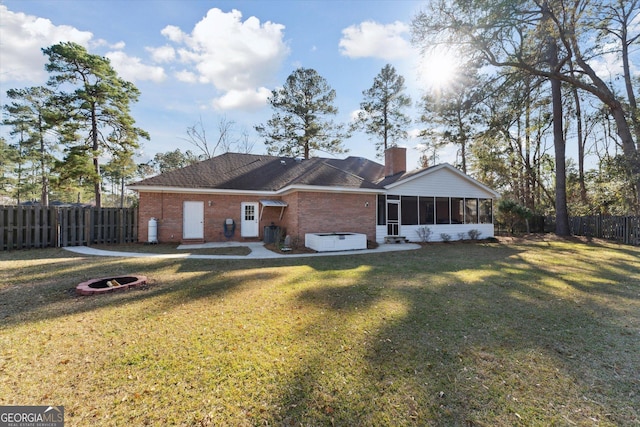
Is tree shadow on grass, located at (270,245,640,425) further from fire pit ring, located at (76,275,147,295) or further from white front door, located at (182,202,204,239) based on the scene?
white front door, located at (182,202,204,239)

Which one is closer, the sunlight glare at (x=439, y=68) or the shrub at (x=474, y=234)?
the sunlight glare at (x=439, y=68)

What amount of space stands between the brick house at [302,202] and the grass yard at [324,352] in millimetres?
6759

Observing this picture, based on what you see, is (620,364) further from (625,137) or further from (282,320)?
(625,137)

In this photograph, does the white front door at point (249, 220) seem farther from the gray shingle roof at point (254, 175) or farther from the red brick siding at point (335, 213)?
the red brick siding at point (335, 213)

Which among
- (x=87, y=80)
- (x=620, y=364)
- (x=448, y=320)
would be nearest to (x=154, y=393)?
(x=448, y=320)

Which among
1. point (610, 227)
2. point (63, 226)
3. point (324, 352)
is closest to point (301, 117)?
point (63, 226)

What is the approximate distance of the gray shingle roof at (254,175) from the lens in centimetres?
1305

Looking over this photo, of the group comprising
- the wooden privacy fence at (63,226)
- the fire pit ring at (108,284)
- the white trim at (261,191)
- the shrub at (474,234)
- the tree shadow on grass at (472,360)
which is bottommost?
the tree shadow on grass at (472,360)

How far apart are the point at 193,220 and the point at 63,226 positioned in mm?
4954

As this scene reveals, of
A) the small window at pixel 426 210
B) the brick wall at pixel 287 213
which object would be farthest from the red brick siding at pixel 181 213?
the small window at pixel 426 210

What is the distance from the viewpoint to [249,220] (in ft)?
47.5

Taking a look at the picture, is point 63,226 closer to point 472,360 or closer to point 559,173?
point 472,360

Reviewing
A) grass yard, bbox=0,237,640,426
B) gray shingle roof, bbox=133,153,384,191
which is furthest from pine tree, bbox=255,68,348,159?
grass yard, bbox=0,237,640,426

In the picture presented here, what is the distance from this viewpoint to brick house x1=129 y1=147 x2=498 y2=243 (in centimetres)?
1268
